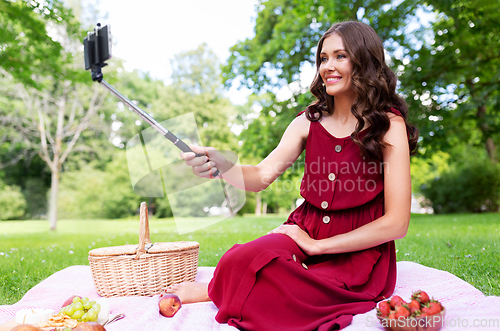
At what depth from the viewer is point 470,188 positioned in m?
12.7

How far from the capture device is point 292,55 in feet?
34.2

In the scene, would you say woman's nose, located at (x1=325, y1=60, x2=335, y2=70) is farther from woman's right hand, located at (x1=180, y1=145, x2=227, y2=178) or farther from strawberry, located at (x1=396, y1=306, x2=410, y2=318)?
strawberry, located at (x1=396, y1=306, x2=410, y2=318)

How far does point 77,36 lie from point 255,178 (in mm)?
6429

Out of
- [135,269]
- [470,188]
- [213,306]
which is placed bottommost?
[470,188]

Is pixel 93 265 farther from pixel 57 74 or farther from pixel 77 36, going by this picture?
pixel 57 74

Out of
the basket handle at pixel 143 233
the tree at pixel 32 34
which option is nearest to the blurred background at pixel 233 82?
the tree at pixel 32 34

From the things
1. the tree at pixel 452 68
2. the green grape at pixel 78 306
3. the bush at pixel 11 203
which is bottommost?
the bush at pixel 11 203

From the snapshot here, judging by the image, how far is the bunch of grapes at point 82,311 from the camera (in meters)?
1.89

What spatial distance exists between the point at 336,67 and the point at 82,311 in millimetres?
1897

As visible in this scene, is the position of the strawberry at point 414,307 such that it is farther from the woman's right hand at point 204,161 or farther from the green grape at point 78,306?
the green grape at point 78,306

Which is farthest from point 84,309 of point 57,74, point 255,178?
point 57,74

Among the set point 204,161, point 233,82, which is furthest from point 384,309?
point 233,82

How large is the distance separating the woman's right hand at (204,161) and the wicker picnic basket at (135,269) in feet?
2.94

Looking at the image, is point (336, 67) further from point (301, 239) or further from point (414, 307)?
Result: point (414, 307)
